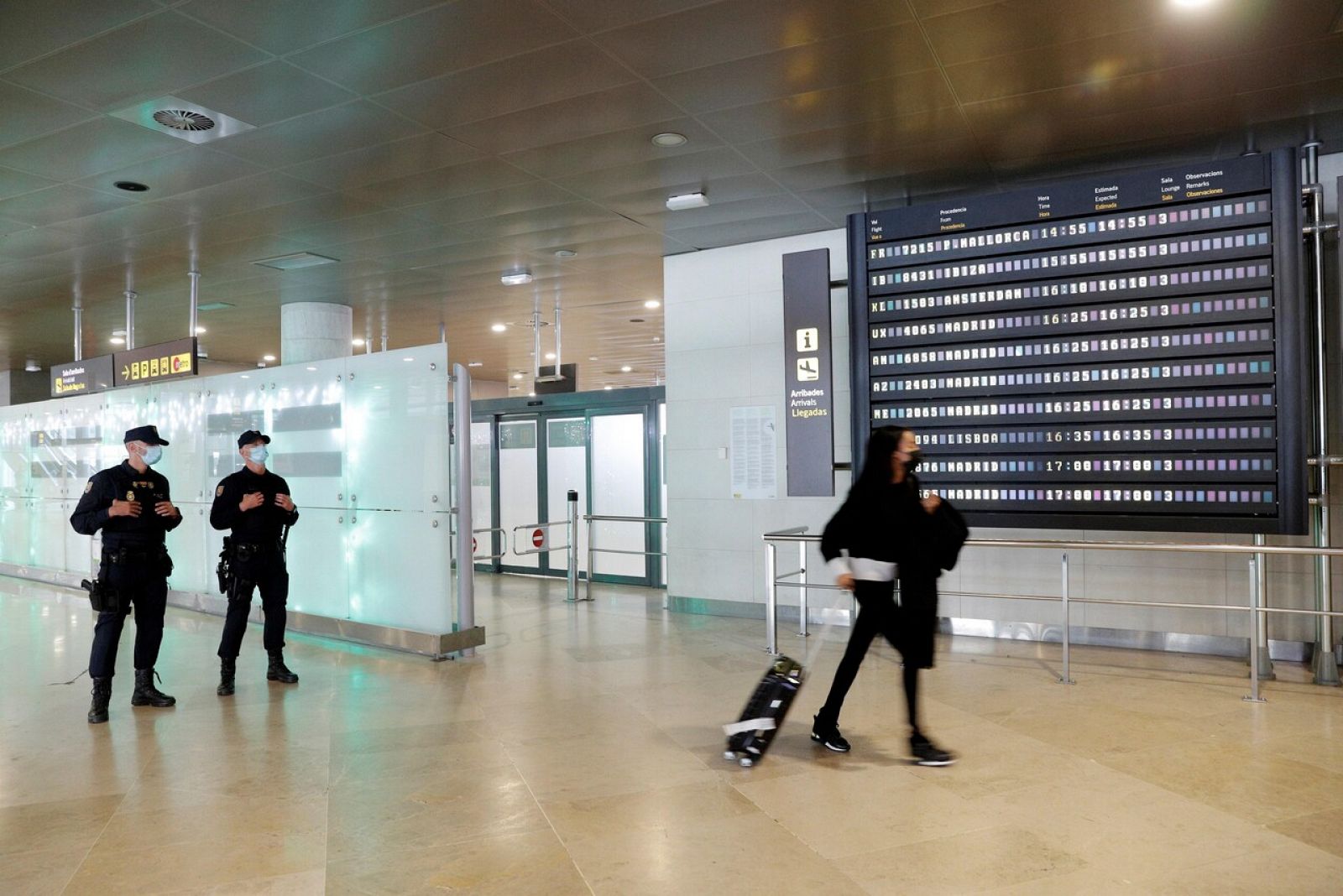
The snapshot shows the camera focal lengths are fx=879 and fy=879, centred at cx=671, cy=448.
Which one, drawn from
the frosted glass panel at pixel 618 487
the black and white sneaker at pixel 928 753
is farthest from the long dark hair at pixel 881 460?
the frosted glass panel at pixel 618 487

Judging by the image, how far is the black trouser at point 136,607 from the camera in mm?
5387

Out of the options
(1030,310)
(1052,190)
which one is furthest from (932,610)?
(1052,190)

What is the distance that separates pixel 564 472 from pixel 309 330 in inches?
146

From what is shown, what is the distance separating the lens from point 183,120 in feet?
17.2

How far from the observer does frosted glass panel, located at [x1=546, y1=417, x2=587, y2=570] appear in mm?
11766

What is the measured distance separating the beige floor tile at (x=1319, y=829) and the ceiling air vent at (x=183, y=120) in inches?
251

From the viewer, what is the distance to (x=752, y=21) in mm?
4266

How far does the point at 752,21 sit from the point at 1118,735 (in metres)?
4.16

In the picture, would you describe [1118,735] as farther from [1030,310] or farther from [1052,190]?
[1052,190]

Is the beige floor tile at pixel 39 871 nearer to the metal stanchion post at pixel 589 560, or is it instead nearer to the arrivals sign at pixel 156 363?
the arrivals sign at pixel 156 363

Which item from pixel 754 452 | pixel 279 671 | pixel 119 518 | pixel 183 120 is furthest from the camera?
pixel 754 452

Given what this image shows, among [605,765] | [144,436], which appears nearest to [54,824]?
[605,765]

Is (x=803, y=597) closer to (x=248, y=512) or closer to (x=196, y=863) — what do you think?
(x=248, y=512)

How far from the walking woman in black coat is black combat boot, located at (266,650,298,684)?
4.09 m
